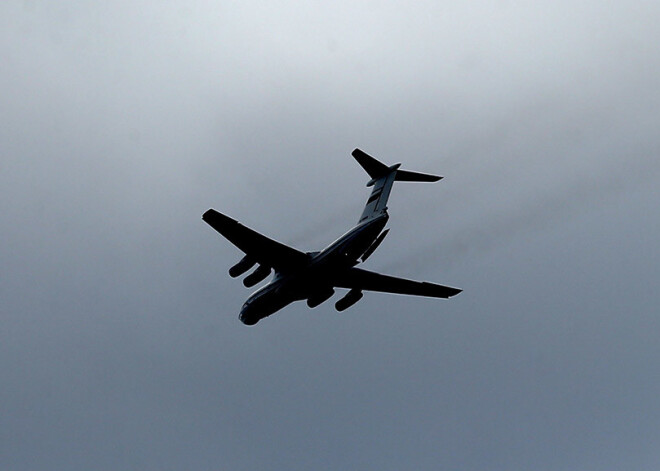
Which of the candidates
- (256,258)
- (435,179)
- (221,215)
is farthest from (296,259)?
(435,179)

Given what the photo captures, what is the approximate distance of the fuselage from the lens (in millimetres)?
27406

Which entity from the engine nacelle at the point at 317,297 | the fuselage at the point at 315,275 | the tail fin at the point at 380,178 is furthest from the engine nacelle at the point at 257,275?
the tail fin at the point at 380,178

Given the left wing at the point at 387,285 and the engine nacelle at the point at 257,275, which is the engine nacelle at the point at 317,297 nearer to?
the left wing at the point at 387,285

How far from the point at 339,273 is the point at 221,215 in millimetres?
4469

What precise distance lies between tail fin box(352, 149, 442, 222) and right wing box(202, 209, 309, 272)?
8.18ft

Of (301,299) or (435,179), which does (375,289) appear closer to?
(301,299)

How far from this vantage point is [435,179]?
1135 inches

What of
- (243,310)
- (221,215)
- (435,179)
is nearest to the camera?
(221,215)

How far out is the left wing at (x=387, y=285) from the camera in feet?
100

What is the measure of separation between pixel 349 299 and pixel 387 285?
4.57 feet

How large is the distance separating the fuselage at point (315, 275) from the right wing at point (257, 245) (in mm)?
435

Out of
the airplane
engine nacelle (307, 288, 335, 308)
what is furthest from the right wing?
engine nacelle (307, 288, 335, 308)

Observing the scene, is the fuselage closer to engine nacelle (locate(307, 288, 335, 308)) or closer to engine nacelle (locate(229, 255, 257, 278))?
engine nacelle (locate(307, 288, 335, 308))

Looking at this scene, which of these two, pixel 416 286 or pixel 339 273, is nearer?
pixel 339 273
